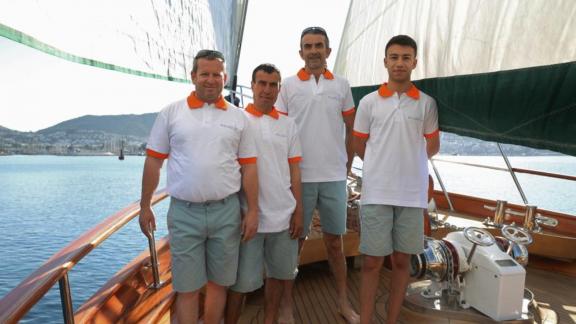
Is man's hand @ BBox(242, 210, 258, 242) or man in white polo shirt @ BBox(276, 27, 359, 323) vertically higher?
man in white polo shirt @ BBox(276, 27, 359, 323)

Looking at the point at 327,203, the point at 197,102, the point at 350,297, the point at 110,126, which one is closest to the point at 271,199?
the point at 327,203

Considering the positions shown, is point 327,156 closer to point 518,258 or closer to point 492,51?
point 492,51

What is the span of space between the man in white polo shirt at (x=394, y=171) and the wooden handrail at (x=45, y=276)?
104 centimetres

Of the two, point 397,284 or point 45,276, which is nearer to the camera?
point 45,276

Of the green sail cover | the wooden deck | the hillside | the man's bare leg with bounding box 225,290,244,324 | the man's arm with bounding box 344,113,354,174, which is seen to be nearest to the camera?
the green sail cover

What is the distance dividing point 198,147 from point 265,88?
418 mm

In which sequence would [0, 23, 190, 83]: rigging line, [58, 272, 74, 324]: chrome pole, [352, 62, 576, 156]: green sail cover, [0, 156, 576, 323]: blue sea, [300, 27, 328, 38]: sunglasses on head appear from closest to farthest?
[0, 23, 190, 83]: rigging line, [352, 62, 576, 156]: green sail cover, [58, 272, 74, 324]: chrome pole, [300, 27, 328, 38]: sunglasses on head, [0, 156, 576, 323]: blue sea

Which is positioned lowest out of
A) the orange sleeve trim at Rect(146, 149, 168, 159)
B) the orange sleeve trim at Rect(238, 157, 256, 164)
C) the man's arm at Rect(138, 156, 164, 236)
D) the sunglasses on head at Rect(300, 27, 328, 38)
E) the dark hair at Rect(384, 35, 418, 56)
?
the man's arm at Rect(138, 156, 164, 236)

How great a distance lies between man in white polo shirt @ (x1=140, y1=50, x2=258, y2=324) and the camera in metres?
1.67

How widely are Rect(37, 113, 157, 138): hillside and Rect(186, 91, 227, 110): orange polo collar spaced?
59.5 metres

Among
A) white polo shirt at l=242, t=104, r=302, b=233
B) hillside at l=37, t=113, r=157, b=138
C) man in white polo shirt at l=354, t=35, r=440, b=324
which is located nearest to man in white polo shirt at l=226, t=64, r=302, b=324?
white polo shirt at l=242, t=104, r=302, b=233

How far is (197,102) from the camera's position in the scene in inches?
67.5

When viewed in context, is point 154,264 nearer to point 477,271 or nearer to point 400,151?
point 400,151

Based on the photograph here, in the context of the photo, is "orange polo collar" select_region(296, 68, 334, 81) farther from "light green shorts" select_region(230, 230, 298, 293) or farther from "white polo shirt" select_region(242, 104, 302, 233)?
"light green shorts" select_region(230, 230, 298, 293)
